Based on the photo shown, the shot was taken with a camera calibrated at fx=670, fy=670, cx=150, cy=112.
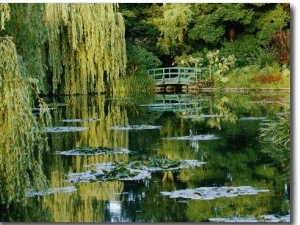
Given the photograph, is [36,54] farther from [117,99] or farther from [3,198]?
[3,198]

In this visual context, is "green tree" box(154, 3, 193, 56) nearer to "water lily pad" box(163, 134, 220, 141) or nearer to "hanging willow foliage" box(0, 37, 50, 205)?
"water lily pad" box(163, 134, 220, 141)

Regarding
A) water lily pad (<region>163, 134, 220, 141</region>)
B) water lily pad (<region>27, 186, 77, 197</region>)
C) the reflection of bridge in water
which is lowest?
water lily pad (<region>27, 186, 77, 197</region>)

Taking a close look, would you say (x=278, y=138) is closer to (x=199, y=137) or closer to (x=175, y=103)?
(x=199, y=137)

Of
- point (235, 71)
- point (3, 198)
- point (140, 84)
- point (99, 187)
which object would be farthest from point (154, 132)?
point (3, 198)

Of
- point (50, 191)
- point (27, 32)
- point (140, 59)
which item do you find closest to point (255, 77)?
point (140, 59)

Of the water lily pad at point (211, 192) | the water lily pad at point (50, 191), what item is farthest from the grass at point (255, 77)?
the water lily pad at point (50, 191)

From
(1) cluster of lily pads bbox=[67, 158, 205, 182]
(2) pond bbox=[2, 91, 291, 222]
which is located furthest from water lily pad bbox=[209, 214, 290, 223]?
(1) cluster of lily pads bbox=[67, 158, 205, 182]
